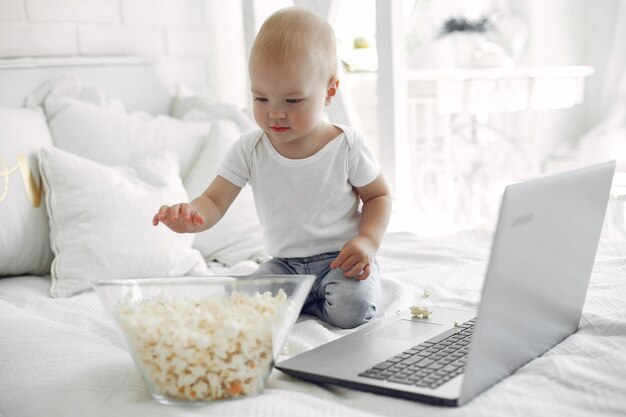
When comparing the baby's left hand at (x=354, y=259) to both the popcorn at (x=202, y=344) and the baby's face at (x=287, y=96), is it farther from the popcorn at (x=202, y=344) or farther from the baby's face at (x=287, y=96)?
the popcorn at (x=202, y=344)

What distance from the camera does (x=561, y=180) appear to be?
0.99 meters

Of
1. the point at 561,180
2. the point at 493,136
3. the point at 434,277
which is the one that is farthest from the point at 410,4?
the point at 561,180

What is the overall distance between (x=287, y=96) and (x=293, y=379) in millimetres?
540

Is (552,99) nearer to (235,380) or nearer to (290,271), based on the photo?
(290,271)

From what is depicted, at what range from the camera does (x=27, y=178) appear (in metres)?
1.76

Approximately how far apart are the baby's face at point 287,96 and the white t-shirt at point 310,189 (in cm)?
8

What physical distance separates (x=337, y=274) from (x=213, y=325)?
542 mm

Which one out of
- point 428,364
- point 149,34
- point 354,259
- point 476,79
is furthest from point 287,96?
point 476,79

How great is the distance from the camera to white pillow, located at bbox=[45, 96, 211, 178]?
1971 millimetres

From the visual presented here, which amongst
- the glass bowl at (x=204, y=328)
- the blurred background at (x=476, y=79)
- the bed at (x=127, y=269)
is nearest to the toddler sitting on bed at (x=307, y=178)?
the bed at (x=127, y=269)

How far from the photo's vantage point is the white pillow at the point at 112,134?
1971 mm

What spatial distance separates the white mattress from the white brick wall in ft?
2.90

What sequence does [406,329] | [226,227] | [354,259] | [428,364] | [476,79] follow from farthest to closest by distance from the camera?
[476,79], [226,227], [354,259], [406,329], [428,364]

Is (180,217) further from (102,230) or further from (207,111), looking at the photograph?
(207,111)
